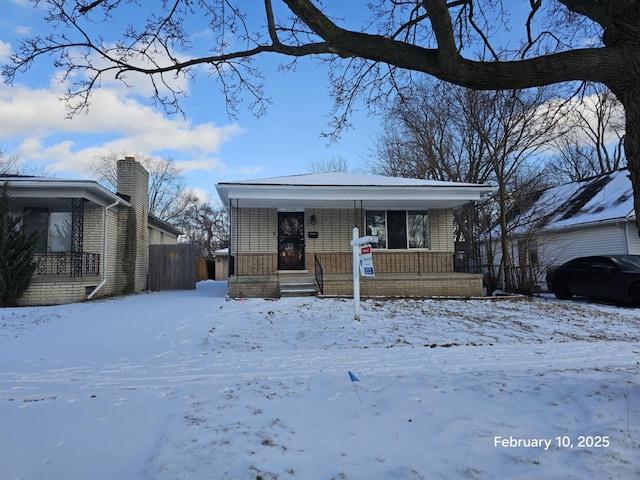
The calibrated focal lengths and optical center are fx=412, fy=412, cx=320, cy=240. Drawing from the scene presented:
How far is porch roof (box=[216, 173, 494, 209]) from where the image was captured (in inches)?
496

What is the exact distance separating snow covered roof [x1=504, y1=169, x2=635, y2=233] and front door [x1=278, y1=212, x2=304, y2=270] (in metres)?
8.74

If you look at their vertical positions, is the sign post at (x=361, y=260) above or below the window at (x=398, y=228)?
below

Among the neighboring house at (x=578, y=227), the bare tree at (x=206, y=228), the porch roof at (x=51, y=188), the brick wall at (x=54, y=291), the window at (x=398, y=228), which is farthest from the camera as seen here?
the bare tree at (x=206, y=228)

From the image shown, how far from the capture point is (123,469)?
2646mm

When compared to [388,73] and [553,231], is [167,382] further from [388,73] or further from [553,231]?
[553,231]

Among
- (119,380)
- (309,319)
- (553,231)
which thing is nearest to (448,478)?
(119,380)

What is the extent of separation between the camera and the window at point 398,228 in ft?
48.6

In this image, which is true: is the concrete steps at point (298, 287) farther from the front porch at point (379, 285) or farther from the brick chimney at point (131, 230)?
the brick chimney at point (131, 230)

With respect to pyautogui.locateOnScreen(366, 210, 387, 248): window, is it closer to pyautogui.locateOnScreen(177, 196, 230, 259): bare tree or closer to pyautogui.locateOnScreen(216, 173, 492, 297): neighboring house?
pyautogui.locateOnScreen(216, 173, 492, 297): neighboring house

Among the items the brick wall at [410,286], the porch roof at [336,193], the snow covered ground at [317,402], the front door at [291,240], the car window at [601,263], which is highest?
the porch roof at [336,193]

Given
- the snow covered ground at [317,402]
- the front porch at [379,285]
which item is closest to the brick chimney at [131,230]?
the front porch at [379,285]

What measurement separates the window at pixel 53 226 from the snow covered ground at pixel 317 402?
646cm

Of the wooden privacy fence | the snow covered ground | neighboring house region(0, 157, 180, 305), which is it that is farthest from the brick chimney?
the snow covered ground

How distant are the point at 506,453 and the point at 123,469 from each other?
2535 millimetres
